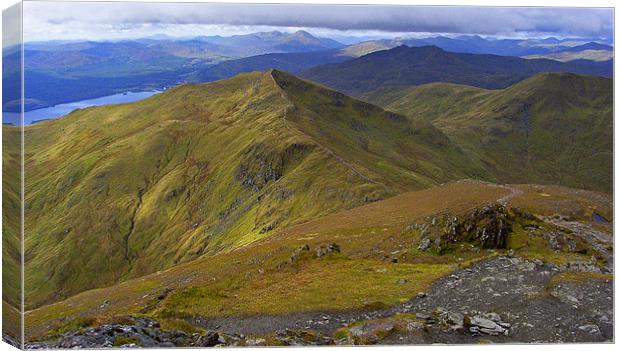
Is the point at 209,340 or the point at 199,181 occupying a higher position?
the point at 209,340

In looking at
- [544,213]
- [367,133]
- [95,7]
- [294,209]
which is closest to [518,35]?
[544,213]

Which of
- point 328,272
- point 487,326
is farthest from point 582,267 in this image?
point 328,272

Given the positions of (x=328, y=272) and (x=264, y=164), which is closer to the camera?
(x=328, y=272)

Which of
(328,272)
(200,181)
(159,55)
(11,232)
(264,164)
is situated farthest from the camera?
(200,181)

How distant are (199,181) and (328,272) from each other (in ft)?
383

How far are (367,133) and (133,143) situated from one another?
80.0 meters

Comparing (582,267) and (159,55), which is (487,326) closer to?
(582,267)

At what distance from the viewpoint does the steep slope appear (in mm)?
102312

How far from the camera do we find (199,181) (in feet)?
487

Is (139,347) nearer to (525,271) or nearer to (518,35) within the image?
(525,271)

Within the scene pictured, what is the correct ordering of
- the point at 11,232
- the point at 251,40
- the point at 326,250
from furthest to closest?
the point at 251,40 → the point at 326,250 → the point at 11,232

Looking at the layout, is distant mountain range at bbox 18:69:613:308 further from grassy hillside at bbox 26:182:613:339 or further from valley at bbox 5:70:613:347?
grassy hillside at bbox 26:182:613:339

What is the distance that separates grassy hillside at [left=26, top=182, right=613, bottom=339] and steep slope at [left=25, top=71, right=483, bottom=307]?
116ft

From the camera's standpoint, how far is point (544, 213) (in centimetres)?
4553
